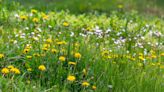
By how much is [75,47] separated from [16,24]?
6.78 ft

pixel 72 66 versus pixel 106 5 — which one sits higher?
pixel 106 5

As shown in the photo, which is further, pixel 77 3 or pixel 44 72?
pixel 77 3

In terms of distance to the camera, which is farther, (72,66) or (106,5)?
(106,5)

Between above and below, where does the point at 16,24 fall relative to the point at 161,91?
above

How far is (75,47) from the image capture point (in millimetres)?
5652

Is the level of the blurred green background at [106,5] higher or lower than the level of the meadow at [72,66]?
higher

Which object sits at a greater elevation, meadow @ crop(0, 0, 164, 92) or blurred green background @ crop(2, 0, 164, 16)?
blurred green background @ crop(2, 0, 164, 16)

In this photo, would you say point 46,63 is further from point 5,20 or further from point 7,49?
point 5,20

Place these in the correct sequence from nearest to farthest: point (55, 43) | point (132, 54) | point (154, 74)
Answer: point (154, 74) → point (55, 43) → point (132, 54)

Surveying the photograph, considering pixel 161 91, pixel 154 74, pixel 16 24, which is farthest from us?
pixel 16 24

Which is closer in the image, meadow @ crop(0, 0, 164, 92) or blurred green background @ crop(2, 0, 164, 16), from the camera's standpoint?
meadow @ crop(0, 0, 164, 92)

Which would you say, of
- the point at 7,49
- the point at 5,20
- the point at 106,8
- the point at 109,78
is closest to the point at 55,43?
the point at 7,49

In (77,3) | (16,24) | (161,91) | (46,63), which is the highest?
(77,3)

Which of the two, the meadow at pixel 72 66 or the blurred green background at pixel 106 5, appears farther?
the blurred green background at pixel 106 5
